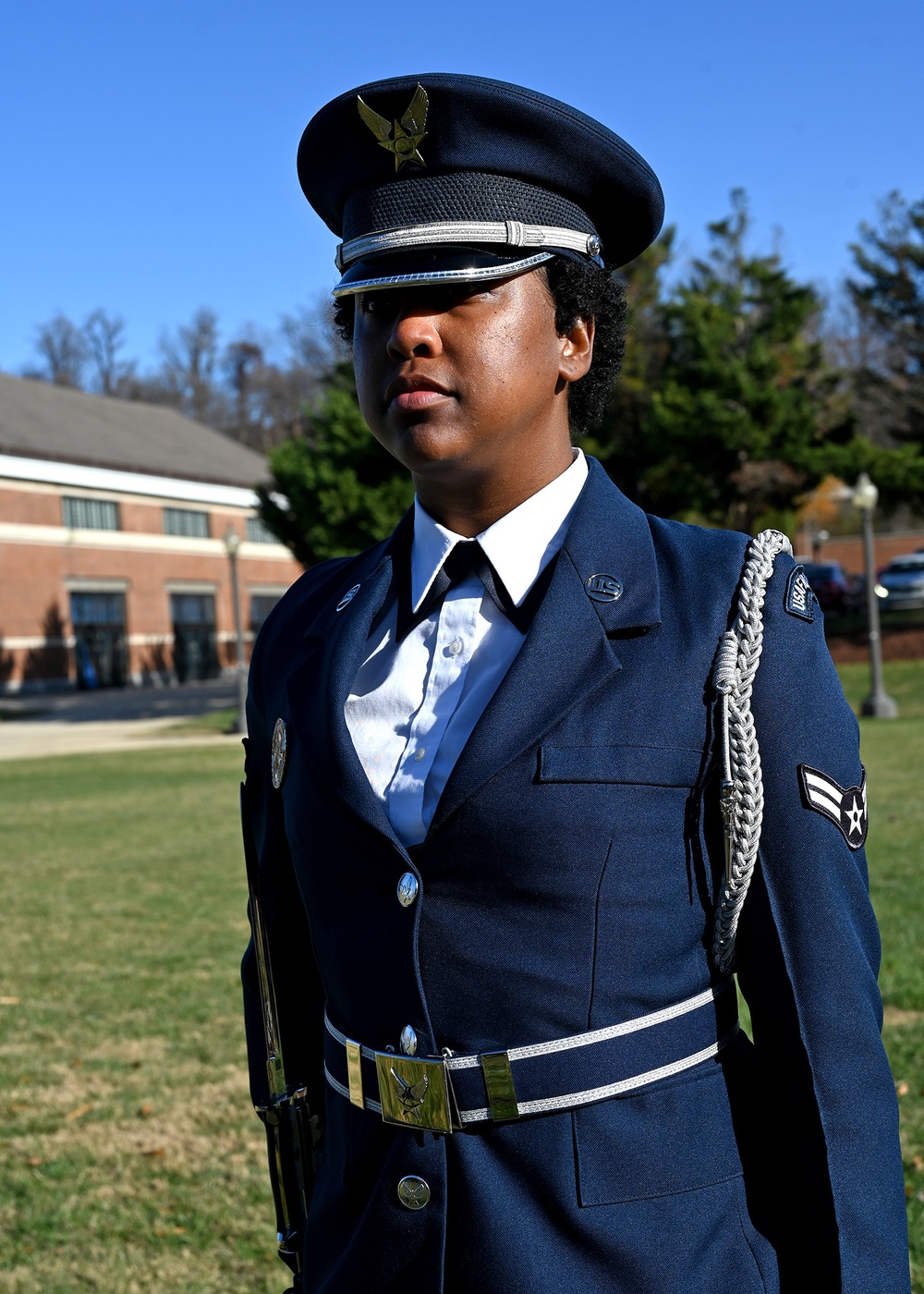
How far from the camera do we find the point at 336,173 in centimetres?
211

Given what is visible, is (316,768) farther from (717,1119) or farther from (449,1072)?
(717,1119)

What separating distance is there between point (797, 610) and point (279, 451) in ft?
98.0

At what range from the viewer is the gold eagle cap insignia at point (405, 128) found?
194 cm

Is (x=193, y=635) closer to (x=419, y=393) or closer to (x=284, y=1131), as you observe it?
(x=284, y=1131)

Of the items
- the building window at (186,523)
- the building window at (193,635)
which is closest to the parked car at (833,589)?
the building window at (186,523)

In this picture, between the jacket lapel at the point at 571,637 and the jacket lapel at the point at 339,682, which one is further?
the jacket lapel at the point at 339,682

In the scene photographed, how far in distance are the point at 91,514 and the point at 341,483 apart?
800 inches

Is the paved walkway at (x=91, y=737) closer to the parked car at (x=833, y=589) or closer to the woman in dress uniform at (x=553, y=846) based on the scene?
the parked car at (x=833, y=589)

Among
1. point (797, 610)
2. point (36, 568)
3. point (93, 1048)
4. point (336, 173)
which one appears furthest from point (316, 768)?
point (36, 568)

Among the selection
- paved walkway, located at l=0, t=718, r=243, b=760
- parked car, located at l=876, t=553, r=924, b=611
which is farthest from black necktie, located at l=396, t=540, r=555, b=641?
parked car, located at l=876, t=553, r=924, b=611

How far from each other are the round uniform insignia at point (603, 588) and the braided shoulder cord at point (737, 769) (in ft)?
0.56

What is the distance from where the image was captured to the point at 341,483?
28812mm

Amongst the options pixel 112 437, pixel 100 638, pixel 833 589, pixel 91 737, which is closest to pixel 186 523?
pixel 112 437

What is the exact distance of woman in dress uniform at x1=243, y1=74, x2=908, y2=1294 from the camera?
5.47 feet
